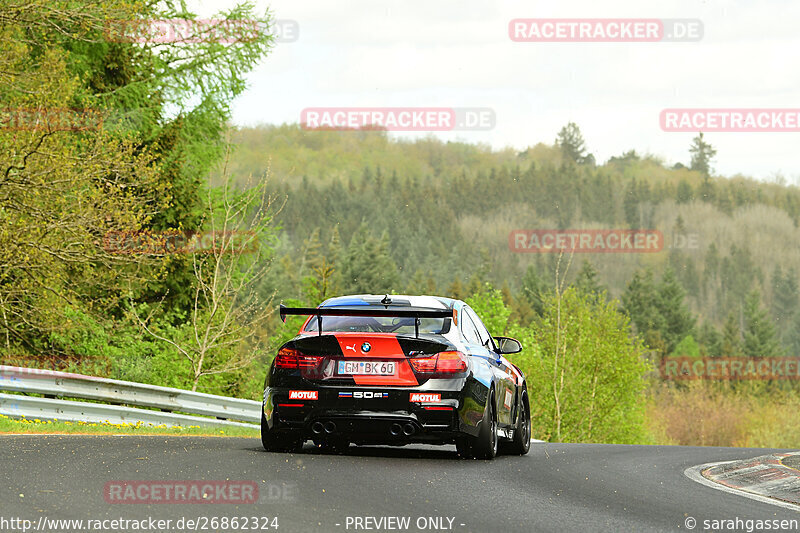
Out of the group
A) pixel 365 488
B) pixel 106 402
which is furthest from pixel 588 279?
pixel 365 488

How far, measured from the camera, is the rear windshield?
34.7 feet

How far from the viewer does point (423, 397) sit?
10117mm

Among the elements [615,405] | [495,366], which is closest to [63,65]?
[495,366]

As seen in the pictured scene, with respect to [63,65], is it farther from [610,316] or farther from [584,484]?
[610,316]

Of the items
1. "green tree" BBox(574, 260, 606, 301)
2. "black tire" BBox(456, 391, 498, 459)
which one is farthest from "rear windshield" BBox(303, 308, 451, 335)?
"green tree" BBox(574, 260, 606, 301)

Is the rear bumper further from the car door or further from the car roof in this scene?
the car door

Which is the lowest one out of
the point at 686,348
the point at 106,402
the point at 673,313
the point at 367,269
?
the point at 686,348

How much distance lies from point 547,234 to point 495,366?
7171 inches

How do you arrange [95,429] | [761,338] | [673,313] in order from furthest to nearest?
[673,313] → [761,338] → [95,429]

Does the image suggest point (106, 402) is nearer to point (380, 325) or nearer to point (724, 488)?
point (380, 325)

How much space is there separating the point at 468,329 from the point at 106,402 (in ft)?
26.0

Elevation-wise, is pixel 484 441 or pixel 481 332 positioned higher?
pixel 481 332

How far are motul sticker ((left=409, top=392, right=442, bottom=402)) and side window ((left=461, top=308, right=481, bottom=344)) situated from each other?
3.26ft

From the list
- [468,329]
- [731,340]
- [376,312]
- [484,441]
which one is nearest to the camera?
[376,312]
